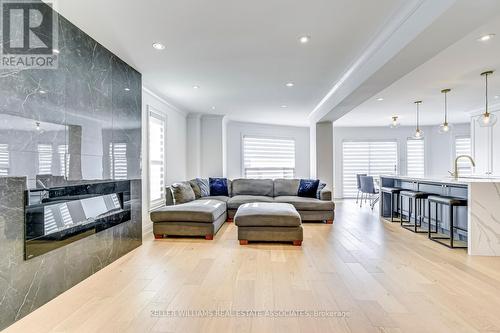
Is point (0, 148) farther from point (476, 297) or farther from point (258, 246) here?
point (476, 297)

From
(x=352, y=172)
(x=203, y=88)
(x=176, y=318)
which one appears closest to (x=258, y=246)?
(x=176, y=318)

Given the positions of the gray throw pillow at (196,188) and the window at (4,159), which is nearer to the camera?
the window at (4,159)

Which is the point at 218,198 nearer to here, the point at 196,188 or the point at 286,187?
the point at 196,188

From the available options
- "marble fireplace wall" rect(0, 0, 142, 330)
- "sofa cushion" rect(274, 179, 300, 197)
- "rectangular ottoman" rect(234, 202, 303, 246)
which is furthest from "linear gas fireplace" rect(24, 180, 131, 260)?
"sofa cushion" rect(274, 179, 300, 197)

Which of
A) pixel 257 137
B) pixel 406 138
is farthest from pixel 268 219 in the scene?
pixel 406 138

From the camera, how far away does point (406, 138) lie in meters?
9.11

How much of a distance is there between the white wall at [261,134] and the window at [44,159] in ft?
18.8

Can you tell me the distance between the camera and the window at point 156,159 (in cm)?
484

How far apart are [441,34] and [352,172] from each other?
24.4 ft

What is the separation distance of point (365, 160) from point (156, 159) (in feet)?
23.3

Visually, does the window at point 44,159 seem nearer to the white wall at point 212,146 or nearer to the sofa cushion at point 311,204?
the sofa cushion at point 311,204

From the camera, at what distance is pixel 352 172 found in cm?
930

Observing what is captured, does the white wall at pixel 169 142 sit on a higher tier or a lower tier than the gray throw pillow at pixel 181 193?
higher

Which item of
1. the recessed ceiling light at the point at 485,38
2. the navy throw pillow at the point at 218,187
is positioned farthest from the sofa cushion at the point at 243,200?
the recessed ceiling light at the point at 485,38
